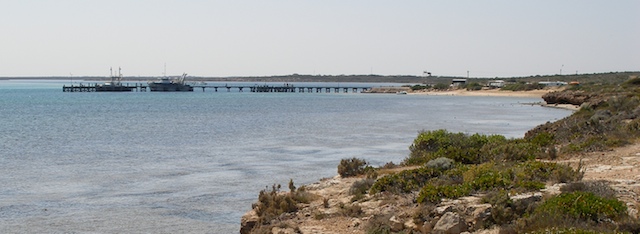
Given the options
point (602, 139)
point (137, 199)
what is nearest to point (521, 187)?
point (602, 139)

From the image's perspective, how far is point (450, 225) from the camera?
12.5 m

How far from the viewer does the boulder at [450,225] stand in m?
12.4

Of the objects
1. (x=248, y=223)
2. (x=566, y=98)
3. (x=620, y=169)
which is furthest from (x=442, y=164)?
(x=566, y=98)

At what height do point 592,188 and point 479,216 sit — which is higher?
point 592,188

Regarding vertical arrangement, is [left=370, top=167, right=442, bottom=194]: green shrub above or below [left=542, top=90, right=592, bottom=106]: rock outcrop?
above

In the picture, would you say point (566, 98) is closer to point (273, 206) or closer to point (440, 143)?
point (440, 143)

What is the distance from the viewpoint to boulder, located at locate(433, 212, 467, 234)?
12.4m

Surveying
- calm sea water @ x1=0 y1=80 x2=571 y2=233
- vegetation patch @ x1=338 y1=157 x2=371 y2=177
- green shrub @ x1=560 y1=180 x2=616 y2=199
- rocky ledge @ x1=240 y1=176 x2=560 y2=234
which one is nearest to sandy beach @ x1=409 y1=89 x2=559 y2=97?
calm sea water @ x1=0 y1=80 x2=571 y2=233

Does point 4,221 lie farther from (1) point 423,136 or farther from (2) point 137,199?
(1) point 423,136

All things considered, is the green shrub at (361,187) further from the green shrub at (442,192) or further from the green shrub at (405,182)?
the green shrub at (442,192)

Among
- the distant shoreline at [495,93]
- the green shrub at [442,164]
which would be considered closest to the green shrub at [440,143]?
the green shrub at [442,164]

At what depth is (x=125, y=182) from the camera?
80.4ft

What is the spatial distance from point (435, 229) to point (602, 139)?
11.3m

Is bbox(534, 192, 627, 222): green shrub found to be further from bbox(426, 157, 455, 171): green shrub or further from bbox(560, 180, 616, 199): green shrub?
bbox(426, 157, 455, 171): green shrub
